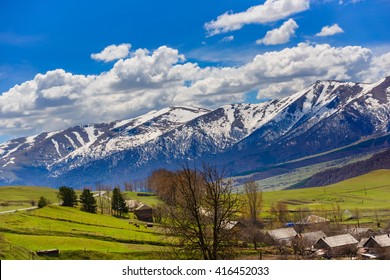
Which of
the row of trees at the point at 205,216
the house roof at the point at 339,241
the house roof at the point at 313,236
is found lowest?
the house roof at the point at 339,241

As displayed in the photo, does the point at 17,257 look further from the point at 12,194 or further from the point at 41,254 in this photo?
the point at 12,194

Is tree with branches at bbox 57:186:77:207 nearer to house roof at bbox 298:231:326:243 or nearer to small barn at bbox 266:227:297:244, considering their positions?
small barn at bbox 266:227:297:244

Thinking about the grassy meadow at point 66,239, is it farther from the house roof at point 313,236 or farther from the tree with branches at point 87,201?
the house roof at point 313,236

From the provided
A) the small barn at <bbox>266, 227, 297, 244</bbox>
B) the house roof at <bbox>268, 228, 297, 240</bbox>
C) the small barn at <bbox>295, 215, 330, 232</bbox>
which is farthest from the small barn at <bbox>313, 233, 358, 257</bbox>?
the small barn at <bbox>295, 215, 330, 232</bbox>

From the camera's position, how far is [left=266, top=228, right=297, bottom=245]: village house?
6500 cm

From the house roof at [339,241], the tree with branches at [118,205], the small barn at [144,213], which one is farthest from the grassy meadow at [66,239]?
the house roof at [339,241]

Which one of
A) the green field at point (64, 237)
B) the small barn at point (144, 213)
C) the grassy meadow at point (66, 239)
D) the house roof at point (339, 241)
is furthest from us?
the small barn at point (144, 213)

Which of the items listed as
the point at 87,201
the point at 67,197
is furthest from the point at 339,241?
the point at 67,197

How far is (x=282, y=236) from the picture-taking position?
69.4 meters

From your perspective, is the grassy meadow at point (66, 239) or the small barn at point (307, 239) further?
the small barn at point (307, 239)

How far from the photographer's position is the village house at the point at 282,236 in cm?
6500

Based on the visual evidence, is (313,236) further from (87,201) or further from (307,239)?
(87,201)
